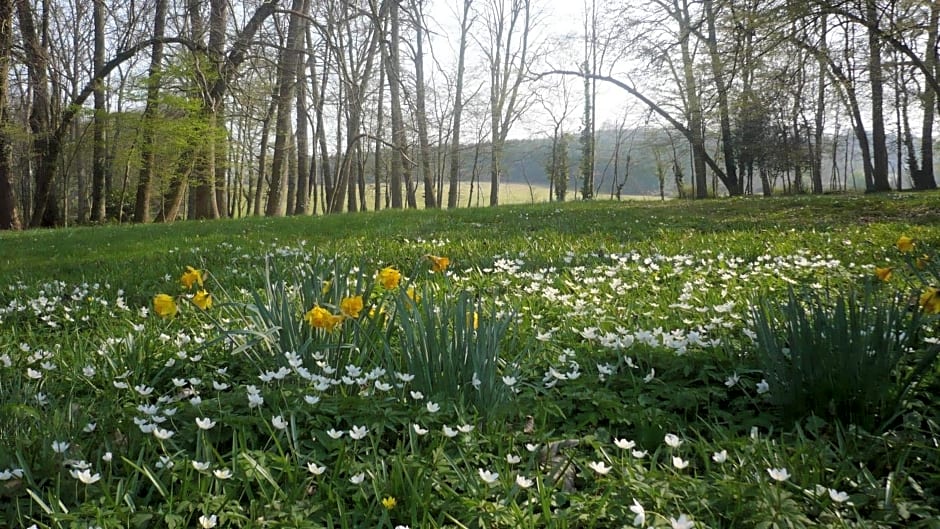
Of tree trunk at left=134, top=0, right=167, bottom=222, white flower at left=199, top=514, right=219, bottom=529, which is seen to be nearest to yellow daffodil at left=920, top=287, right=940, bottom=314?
white flower at left=199, top=514, right=219, bottom=529

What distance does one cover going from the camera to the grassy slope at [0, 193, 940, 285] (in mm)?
5535

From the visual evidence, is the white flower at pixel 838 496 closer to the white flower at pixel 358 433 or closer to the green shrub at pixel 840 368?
the green shrub at pixel 840 368

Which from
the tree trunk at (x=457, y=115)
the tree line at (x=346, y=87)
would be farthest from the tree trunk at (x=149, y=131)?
the tree trunk at (x=457, y=115)

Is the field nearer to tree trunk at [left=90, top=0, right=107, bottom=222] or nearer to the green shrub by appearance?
the green shrub

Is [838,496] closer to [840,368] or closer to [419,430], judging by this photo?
[840,368]

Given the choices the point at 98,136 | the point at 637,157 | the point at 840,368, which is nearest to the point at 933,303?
the point at 840,368

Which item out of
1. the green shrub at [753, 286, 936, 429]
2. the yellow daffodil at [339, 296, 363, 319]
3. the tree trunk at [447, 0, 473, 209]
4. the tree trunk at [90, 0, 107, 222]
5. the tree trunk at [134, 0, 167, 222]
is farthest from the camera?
the tree trunk at [447, 0, 473, 209]

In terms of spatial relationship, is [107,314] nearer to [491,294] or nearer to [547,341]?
[491,294]

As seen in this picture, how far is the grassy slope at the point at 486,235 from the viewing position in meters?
5.54

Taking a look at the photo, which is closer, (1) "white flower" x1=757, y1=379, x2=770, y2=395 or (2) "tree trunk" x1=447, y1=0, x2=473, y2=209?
(1) "white flower" x1=757, y1=379, x2=770, y2=395

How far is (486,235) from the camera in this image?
6.84 metres

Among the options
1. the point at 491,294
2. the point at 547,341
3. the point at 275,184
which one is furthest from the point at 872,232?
the point at 275,184

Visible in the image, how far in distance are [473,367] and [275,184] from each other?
16.5 meters

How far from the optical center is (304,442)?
5.29ft
